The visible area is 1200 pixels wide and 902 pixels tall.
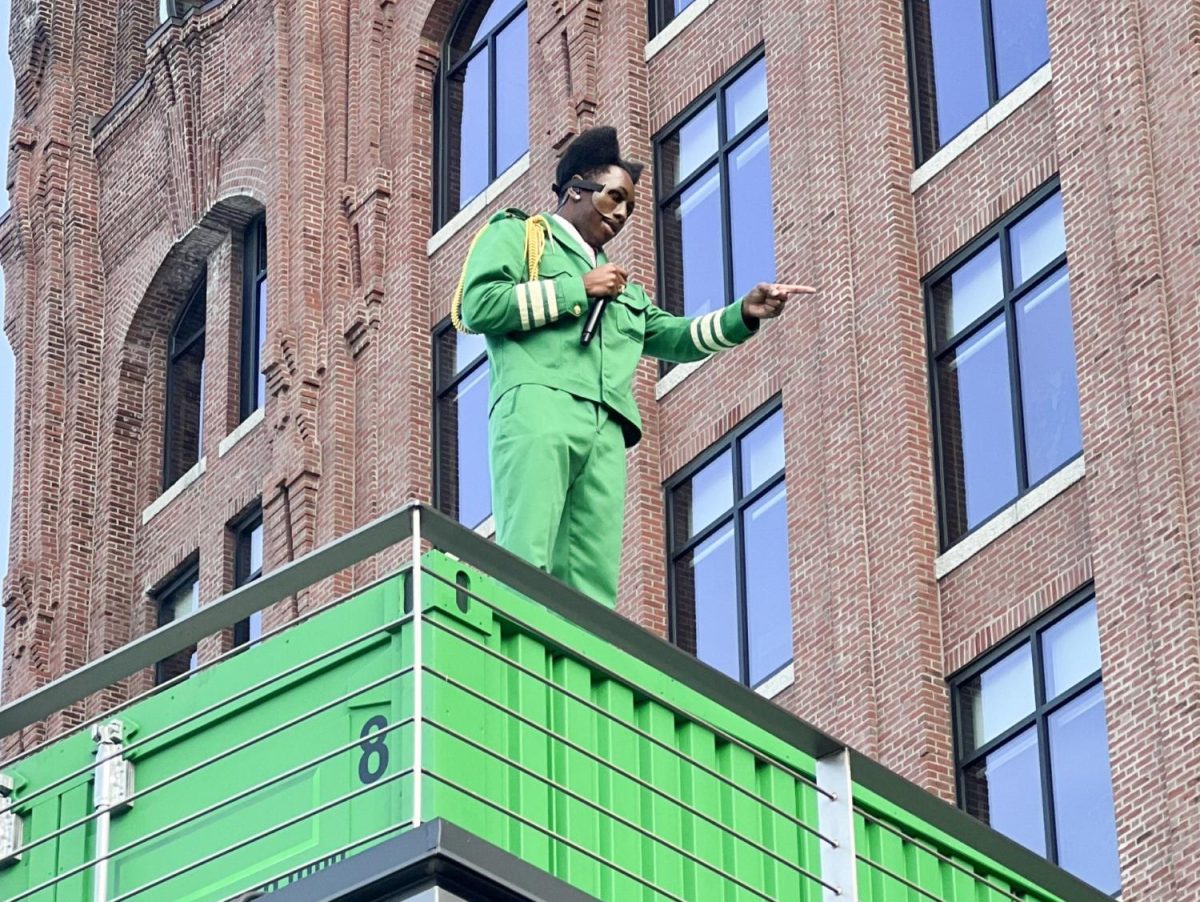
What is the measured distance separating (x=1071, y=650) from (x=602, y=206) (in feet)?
35.6

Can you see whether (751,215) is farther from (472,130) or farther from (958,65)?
(472,130)

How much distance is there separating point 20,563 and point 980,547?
17010mm

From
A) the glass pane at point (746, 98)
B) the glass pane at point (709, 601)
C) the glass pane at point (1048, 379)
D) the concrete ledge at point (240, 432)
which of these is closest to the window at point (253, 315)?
the concrete ledge at point (240, 432)

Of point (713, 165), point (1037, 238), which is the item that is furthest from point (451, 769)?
point (713, 165)

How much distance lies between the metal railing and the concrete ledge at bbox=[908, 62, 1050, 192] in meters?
14.2

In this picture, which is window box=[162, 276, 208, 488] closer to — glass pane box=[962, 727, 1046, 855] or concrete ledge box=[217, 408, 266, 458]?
concrete ledge box=[217, 408, 266, 458]

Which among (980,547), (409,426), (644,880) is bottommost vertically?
(644,880)

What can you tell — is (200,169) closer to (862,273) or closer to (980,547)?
(862,273)

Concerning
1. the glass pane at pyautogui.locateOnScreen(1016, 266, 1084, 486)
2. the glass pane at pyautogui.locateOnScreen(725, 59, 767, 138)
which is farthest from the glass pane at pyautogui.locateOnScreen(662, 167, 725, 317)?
the glass pane at pyautogui.locateOnScreen(1016, 266, 1084, 486)

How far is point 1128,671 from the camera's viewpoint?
2419 cm

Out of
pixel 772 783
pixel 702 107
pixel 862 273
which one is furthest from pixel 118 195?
pixel 772 783

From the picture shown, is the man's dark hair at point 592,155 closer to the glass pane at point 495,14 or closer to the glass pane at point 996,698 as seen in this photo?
the glass pane at point 996,698

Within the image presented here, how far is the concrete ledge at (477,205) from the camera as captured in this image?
34.0m

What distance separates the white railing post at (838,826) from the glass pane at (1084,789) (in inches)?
451
